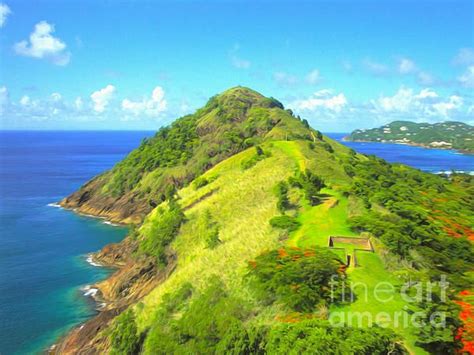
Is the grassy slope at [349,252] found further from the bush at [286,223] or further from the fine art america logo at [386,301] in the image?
the bush at [286,223]

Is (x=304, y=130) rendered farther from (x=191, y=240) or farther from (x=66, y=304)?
(x=66, y=304)

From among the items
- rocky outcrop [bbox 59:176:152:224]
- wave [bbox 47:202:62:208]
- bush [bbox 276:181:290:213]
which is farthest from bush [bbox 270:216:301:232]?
wave [bbox 47:202:62:208]

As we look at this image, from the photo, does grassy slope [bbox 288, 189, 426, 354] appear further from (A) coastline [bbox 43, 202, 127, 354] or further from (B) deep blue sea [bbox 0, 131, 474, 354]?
(B) deep blue sea [bbox 0, 131, 474, 354]

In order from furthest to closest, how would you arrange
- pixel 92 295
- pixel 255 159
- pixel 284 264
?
pixel 255 159 → pixel 92 295 → pixel 284 264

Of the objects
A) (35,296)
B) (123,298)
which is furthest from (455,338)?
(35,296)

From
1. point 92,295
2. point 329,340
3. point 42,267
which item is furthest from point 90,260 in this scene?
point 329,340

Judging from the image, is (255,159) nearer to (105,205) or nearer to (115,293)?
(115,293)

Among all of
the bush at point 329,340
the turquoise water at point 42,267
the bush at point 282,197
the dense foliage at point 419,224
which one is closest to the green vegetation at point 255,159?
the bush at point 282,197
